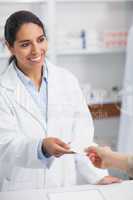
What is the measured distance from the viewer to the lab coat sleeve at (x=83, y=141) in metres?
0.98

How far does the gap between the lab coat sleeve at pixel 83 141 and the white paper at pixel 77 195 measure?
86mm

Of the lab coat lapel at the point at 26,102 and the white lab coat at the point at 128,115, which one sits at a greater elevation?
the lab coat lapel at the point at 26,102

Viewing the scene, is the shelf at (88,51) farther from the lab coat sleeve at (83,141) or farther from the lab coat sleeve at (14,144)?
the lab coat sleeve at (14,144)

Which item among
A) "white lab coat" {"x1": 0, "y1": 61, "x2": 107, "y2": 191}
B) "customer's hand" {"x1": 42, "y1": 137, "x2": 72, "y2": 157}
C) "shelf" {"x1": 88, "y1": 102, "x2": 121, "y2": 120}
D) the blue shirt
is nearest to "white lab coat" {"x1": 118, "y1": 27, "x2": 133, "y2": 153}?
"shelf" {"x1": 88, "y1": 102, "x2": 121, "y2": 120}

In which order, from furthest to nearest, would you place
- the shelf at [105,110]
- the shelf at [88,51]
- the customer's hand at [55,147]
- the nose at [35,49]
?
the shelf at [88,51] → the shelf at [105,110] → the nose at [35,49] → the customer's hand at [55,147]

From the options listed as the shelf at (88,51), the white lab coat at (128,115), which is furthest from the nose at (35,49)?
the white lab coat at (128,115)

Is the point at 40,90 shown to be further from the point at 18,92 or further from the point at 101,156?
the point at 101,156

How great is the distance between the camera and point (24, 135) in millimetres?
937

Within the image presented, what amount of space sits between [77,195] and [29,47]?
37cm

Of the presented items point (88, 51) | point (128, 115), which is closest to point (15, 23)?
point (88, 51)

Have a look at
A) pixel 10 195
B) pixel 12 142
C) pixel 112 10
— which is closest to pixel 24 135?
pixel 12 142

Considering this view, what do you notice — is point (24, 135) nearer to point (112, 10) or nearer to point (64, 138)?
point (64, 138)

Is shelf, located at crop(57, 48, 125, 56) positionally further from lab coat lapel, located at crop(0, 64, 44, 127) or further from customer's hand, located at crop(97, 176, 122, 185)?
customer's hand, located at crop(97, 176, 122, 185)

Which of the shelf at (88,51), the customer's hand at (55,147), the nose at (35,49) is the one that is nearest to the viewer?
the customer's hand at (55,147)
